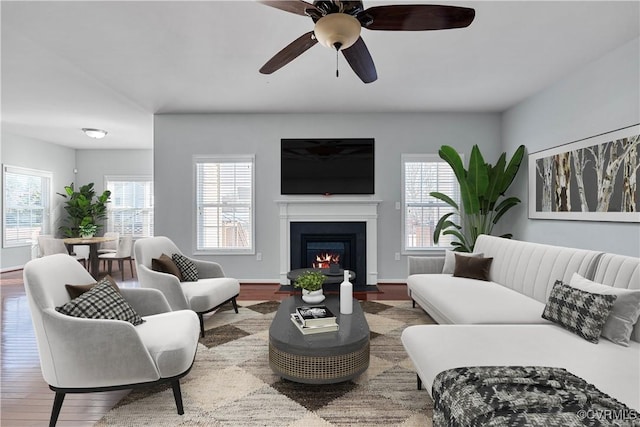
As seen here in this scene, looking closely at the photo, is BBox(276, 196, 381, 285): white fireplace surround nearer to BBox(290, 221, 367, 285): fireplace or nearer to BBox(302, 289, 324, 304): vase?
BBox(290, 221, 367, 285): fireplace

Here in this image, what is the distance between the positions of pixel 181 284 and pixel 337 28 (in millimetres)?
2756

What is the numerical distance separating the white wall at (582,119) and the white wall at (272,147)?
2.65 ft

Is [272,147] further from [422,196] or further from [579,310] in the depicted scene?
[579,310]

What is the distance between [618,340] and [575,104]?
2879 mm

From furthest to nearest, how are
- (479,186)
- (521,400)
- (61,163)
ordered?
(61,163)
(479,186)
(521,400)

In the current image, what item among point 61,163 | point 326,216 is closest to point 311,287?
point 326,216

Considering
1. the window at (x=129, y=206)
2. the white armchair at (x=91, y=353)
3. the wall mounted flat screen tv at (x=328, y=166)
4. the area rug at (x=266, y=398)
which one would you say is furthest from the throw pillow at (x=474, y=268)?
the window at (x=129, y=206)

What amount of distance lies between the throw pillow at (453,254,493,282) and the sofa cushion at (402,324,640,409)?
1444 millimetres

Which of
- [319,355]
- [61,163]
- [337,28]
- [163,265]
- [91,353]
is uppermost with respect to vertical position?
[61,163]

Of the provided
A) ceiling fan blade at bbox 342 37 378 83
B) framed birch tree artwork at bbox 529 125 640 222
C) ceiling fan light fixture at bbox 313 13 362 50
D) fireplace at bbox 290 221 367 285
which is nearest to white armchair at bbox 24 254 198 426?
ceiling fan light fixture at bbox 313 13 362 50

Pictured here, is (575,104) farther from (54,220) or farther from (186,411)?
(54,220)

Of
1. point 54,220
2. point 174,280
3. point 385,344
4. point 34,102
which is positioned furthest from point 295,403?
point 54,220

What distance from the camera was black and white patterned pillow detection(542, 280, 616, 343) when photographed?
6.35 feet

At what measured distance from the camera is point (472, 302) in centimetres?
271
